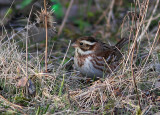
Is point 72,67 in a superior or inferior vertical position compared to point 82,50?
inferior

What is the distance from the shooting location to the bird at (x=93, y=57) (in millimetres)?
4973

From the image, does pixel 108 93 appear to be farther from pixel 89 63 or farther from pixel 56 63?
pixel 56 63

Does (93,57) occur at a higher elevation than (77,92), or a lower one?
higher

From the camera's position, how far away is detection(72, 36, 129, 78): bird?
196 inches

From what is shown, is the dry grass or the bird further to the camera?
the bird

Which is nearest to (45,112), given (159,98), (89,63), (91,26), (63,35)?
(159,98)

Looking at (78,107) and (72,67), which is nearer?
(78,107)

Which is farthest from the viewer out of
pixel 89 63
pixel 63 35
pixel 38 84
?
pixel 63 35

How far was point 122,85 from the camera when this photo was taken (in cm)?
404

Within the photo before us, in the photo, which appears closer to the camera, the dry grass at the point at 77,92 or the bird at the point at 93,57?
the dry grass at the point at 77,92

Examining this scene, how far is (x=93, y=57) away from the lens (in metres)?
5.13

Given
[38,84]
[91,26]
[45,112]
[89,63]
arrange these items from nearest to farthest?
[45,112] < [38,84] < [89,63] < [91,26]

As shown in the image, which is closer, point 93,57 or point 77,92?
point 77,92

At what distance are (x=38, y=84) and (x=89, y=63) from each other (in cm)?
122
